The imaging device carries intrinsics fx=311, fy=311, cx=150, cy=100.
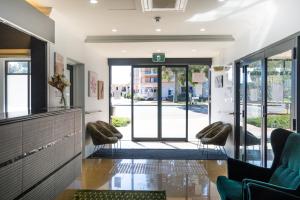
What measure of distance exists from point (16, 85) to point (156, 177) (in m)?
3.03

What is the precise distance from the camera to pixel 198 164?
6.48 metres

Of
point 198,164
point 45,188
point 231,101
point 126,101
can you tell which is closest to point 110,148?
point 126,101

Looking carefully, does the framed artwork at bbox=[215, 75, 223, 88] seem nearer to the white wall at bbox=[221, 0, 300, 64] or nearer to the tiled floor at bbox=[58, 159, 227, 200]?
the white wall at bbox=[221, 0, 300, 64]

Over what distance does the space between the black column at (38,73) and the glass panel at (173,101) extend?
5.71 meters

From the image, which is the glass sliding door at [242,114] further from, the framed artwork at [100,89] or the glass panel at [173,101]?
the framed artwork at [100,89]

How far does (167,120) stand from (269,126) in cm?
508

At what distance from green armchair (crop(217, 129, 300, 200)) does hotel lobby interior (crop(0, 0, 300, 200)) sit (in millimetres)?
11

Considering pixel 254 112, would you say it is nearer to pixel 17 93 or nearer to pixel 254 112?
pixel 254 112

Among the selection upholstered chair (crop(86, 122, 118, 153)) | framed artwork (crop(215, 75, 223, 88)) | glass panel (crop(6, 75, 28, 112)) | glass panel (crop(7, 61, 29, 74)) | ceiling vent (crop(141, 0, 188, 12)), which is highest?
ceiling vent (crop(141, 0, 188, 12))

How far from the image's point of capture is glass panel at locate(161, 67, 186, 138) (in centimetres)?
973

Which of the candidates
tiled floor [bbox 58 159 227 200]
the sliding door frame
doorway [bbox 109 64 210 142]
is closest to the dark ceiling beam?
the sliding door frame

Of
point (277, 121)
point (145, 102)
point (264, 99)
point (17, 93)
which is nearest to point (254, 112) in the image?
point (264, 99)

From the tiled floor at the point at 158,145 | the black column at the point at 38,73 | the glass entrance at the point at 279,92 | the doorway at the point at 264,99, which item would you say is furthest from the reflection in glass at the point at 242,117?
the black column at the point at 38,73

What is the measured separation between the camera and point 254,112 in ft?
18.5
